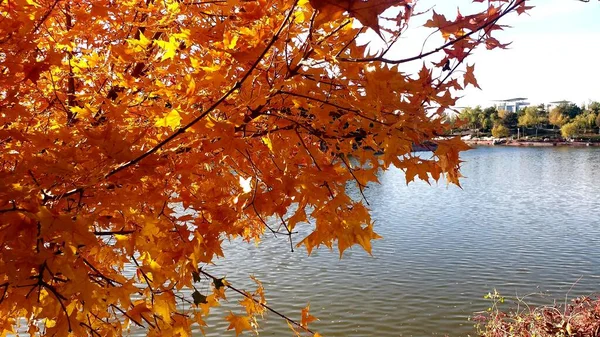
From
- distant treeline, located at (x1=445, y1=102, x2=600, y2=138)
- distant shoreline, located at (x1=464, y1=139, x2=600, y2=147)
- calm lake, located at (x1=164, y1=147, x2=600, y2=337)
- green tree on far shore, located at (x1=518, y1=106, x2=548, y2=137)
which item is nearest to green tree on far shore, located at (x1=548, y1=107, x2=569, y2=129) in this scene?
distant treeline, located at (x1=445, y1=102, x2=600, y2=138)

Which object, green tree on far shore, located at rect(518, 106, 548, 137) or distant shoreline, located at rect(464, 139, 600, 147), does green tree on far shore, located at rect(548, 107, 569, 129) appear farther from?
distant shoreline, located at rect(464, 139, 600, 147)

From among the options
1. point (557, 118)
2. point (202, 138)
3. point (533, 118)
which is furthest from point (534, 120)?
point (202, 138)

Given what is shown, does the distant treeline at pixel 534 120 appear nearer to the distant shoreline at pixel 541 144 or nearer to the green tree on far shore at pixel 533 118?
the green tree on far shore at pixel 533 118

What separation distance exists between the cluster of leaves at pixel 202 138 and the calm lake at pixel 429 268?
5.57 metres

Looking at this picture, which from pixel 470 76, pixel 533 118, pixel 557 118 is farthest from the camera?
pixel 533 118

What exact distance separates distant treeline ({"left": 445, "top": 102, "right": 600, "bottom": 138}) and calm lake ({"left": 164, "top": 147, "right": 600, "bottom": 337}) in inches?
2019

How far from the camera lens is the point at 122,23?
197 centimetres

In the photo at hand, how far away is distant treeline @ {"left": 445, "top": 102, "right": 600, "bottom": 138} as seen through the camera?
6222 cm

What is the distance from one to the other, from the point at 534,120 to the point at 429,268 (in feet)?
212

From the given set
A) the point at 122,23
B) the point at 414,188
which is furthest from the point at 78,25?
the point at 414,188

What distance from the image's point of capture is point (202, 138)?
1.35 m

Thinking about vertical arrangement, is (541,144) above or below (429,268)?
above

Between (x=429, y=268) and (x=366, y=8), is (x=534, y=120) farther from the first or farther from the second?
(x=366, y=8)

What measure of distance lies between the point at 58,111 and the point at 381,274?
7.71 meters
